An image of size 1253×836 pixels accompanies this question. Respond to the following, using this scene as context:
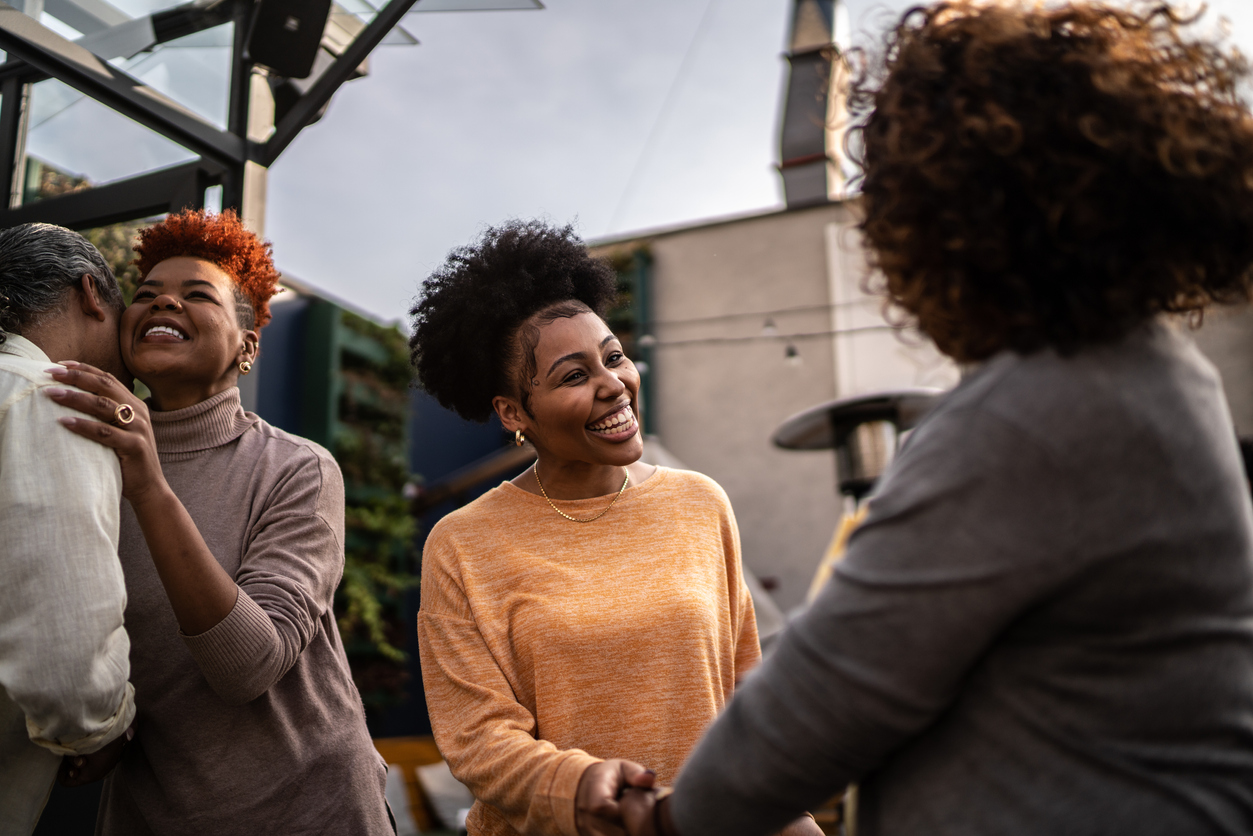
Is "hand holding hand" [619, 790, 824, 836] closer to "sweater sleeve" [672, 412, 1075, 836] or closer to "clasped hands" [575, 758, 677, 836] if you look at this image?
"clasped hands" [575, 758, 677, 836]

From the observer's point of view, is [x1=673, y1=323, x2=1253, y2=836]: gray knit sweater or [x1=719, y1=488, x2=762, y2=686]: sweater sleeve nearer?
[x1=673, y1=323, x2=1253, y2=836]: gray knit sweater

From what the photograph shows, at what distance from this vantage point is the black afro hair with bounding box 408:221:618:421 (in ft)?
6.73

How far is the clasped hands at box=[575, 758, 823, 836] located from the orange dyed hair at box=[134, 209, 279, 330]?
1.35 metres

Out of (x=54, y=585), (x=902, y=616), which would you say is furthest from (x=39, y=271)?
(x=902, y=616)

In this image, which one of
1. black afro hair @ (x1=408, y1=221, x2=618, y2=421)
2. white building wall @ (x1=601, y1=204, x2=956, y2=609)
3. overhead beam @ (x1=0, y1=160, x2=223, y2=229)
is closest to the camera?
black afro hair @ (x1=408, y1=221, x2=618, y2=421)

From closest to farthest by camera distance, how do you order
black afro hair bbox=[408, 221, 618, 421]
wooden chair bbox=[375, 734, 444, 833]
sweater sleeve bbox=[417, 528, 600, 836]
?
sweater sleeve bbox=[417, 528, 600, 836] < black afro hair bbox=[408, 221, 618, 421] < wooden chair bbox=[375, 734, 444, 833]

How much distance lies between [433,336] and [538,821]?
43.1 inches

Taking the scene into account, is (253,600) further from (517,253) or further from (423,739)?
(423,739)

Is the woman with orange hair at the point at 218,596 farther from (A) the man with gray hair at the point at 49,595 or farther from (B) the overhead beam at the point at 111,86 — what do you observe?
(B) the overhead beam at the point at 111,86

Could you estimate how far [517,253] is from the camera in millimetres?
2123

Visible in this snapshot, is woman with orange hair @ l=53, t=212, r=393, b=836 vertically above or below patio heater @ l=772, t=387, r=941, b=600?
below

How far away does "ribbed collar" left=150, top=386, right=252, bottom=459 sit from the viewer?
1.92 meters

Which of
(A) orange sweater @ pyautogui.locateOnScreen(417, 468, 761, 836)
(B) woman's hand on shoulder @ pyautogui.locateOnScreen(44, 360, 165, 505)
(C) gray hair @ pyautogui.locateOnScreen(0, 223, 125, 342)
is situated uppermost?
(C) gray hair @ pyautogui.locateOnScreen(0, 223, 125, 342)

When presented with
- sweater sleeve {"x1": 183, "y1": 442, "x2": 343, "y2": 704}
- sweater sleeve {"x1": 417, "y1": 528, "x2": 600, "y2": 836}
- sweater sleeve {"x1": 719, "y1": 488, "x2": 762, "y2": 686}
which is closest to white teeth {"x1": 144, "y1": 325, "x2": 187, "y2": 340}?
sweater sleeve {"x1": 183, "y1": 442, "x2": 343, "y2": 704}
